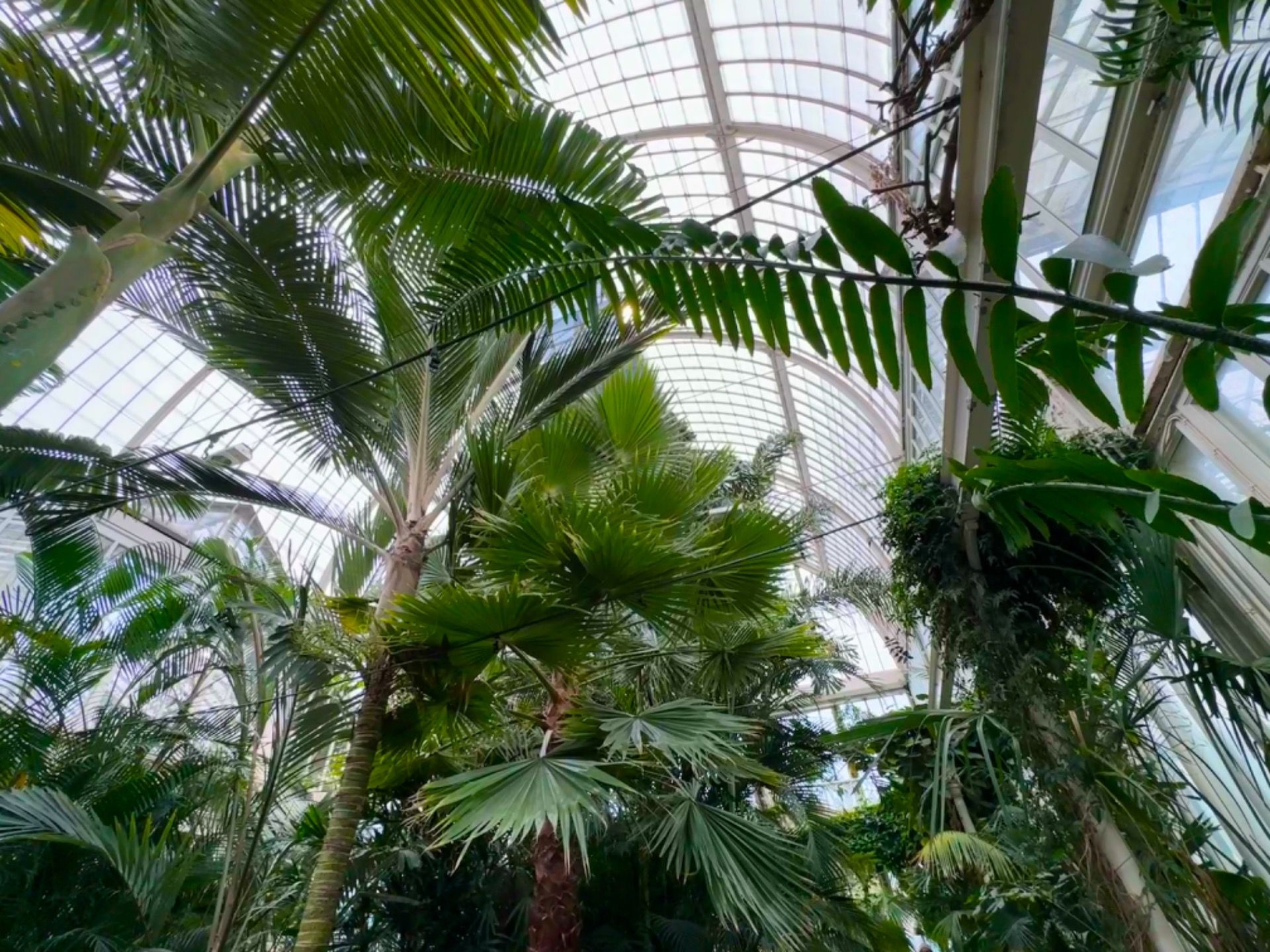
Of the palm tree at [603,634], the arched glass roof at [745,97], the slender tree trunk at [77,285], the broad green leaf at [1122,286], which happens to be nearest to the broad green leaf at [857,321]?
the broad green leaf at [1122,286]

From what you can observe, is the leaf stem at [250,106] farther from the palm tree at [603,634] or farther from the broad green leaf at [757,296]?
the palm tree at [603,634]

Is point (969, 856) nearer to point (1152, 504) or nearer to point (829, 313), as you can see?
point (1152, 504)

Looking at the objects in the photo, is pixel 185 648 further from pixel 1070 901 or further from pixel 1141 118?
pixel 1141 118

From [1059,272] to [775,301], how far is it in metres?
0.33

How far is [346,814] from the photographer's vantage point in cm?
235

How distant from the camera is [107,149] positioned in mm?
1513

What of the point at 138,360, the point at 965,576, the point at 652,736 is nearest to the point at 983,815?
the point at 965,576

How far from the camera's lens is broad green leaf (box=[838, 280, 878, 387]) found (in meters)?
0.85

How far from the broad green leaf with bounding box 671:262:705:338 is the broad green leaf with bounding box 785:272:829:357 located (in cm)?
15

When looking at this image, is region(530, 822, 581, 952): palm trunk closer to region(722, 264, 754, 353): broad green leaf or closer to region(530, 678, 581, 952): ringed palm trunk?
region(530, 678, 581, 952): ringed palm trunk

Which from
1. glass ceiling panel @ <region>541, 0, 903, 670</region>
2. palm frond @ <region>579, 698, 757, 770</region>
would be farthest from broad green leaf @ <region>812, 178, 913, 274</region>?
glass ceiling panel @ <region>541, 0, 903, 670</region>

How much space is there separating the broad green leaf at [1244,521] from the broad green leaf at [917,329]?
12.6 inches

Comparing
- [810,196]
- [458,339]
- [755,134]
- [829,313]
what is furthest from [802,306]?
[810,196]

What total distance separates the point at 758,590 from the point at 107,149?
8.83 feet
